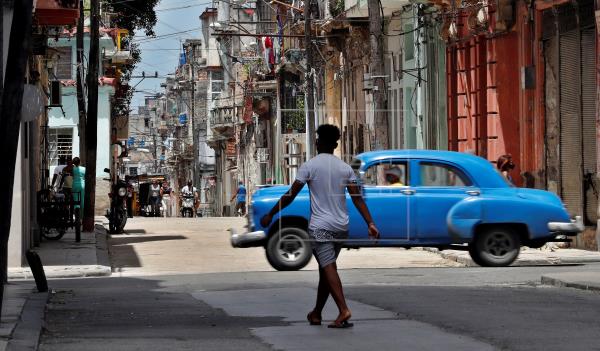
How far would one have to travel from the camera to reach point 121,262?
89.7 feet

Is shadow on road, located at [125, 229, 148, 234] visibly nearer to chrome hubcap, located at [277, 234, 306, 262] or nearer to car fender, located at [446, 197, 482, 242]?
chrome hubcap, located at [277, 234, 306, 262]

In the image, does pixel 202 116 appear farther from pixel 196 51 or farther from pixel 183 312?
pixel 183 312

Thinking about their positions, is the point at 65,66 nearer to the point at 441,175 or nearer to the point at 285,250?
the point at 285,250


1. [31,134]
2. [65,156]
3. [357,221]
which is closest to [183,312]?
[357,221]

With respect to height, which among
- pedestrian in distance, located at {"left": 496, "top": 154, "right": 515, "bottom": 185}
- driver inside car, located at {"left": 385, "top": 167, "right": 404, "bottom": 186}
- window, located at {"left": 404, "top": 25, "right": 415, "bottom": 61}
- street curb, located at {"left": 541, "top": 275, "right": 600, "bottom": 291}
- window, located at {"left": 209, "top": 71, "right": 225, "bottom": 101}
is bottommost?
street curb, located at {"left": 541, "top": 275, "right": 600, "bottom": 291}

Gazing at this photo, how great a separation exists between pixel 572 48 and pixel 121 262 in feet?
30.2

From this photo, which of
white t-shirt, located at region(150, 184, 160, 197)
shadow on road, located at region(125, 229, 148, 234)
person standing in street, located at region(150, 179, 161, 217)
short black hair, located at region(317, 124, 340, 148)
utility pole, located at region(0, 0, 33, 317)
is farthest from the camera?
person standing in street, located at region(150, 179, 161, 217)

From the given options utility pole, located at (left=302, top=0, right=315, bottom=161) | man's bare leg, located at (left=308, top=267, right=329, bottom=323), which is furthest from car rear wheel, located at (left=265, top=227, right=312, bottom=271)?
utility pole, located at (left=302, top=0, right=315, bottom=161)

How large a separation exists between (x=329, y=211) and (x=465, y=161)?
9983mm

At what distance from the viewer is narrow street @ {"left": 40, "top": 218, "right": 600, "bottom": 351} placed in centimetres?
1209

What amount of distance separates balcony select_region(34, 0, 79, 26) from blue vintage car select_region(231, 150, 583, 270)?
6.73 m

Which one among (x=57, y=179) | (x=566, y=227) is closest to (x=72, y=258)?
(x=566, y=227)

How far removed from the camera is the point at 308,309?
49.6ft

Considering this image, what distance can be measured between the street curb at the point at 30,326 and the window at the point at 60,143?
3961 centimetres
